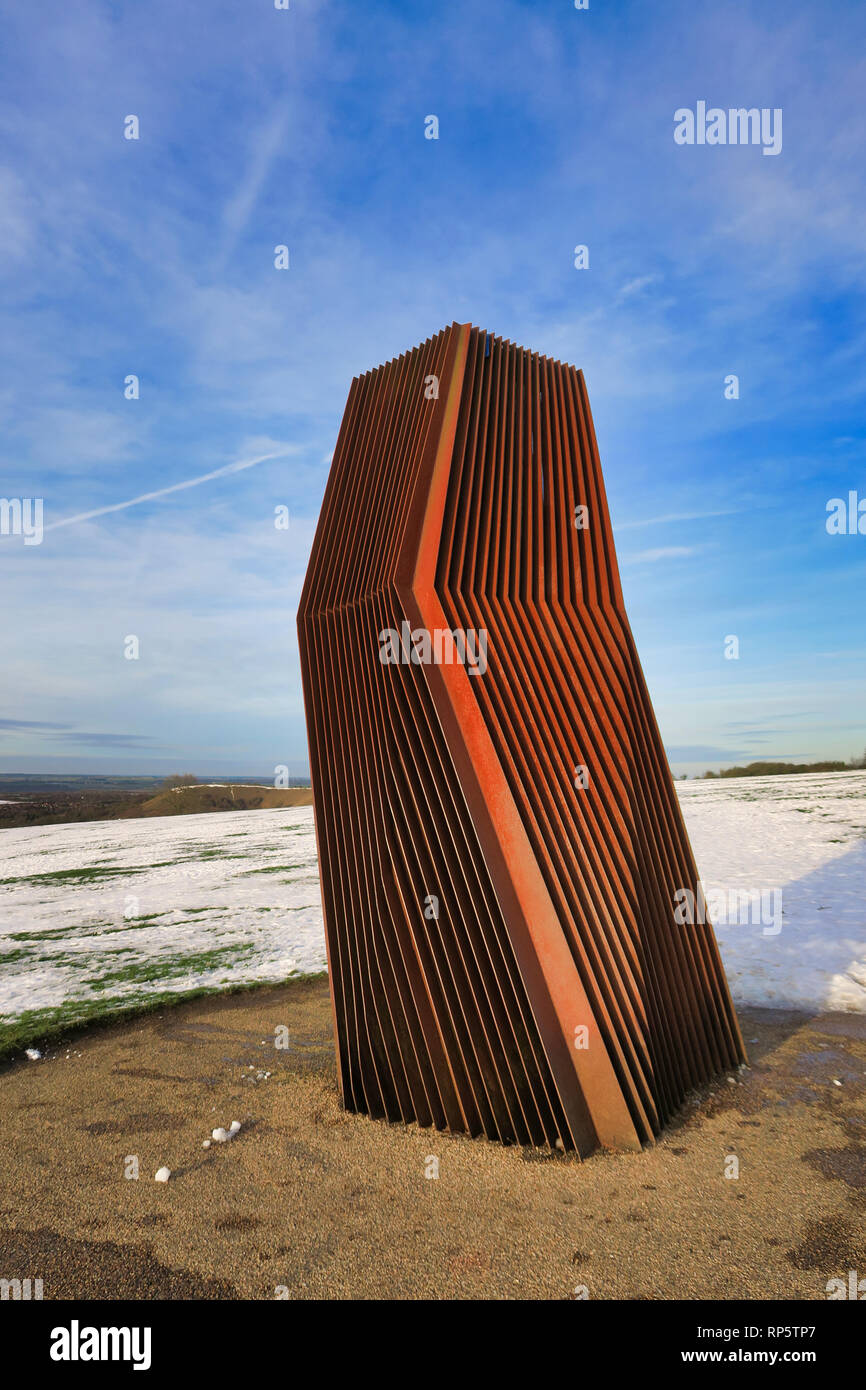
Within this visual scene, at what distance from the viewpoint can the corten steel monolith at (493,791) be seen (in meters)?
5.04

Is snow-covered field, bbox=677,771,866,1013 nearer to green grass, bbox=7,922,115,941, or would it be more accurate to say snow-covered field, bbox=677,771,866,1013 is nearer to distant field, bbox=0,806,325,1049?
distant field, bbox=0,806,325,1049

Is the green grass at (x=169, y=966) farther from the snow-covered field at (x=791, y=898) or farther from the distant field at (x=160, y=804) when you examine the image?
the distant field at (x=160, y=804)

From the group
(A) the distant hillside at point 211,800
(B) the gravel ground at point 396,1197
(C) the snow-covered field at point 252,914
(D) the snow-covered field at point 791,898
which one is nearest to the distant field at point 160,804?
(A) the distant hillside at point 211,800

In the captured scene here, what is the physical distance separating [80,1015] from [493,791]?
5.39 metres

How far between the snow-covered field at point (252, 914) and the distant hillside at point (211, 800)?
1837 cm

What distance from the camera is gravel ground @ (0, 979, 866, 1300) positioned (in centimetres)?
376

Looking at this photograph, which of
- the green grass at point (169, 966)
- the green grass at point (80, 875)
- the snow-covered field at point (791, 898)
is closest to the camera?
the snow-covered field at point (791, 898)

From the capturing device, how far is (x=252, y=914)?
12.5m

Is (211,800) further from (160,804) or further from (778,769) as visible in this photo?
(778,769)

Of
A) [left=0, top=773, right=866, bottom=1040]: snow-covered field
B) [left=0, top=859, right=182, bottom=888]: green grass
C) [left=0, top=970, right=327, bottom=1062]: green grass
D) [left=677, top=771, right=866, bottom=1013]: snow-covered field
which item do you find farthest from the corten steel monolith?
[left=0, top=859, right=182, bottom=888]: green grass

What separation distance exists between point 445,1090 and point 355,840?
73.7 inches
